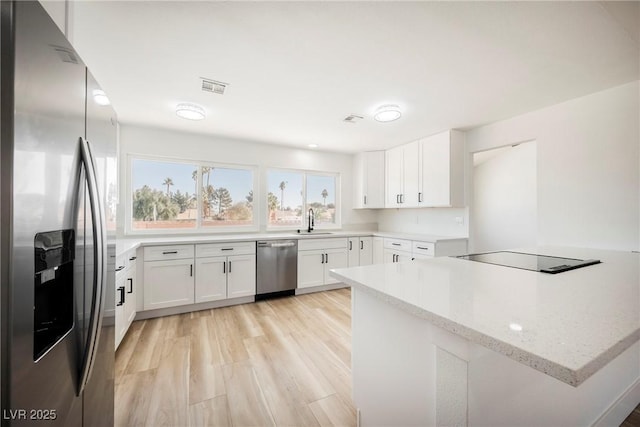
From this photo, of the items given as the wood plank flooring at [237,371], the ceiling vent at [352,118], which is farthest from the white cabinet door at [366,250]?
the ceiling vent at [352,118]

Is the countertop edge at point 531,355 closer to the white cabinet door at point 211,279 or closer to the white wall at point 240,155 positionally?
the white cabinet door at point 211,279

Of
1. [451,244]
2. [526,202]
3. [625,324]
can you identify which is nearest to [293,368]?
[625,324]

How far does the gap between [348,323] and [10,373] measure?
2.63 m

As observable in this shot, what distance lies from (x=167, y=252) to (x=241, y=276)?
927mm

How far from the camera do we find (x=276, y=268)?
3.66 metres

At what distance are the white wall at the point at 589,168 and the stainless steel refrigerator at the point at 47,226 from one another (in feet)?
11.9

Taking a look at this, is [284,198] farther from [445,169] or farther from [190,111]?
[445,169]

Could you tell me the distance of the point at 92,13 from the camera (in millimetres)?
1449

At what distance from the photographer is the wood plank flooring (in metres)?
1.56

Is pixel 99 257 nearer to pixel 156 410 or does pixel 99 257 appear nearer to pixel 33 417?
pixel 33 417

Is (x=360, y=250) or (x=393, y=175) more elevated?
(x=393, y=175)

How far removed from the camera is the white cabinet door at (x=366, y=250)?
4324mm

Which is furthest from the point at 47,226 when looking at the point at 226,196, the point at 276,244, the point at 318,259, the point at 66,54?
the point at 318,259

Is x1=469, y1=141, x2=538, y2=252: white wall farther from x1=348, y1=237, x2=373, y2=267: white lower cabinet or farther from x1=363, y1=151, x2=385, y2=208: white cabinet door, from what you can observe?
x1=348, y1=237, x2=373, y2=267: white lower cabinet
